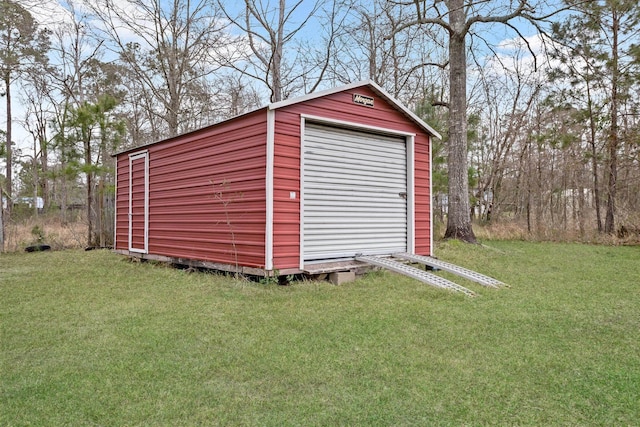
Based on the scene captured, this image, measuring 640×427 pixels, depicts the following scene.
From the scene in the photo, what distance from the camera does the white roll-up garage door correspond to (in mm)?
5742

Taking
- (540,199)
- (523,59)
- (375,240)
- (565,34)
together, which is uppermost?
(523,59)

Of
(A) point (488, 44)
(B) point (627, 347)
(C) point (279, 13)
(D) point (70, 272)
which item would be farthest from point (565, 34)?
(D) point (70, 272)

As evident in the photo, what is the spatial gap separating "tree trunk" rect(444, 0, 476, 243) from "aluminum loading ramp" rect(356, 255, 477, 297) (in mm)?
3784

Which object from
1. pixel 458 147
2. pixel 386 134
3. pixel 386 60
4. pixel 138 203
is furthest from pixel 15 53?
pixel 458 147

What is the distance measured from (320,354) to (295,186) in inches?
110

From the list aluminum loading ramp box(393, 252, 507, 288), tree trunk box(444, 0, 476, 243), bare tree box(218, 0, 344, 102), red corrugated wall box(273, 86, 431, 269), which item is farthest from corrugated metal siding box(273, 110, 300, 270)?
bare tree box(218, 0, 344, 102)

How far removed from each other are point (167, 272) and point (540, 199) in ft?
40.1

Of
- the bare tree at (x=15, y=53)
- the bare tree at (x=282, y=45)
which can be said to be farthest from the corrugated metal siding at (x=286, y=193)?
the bare tree at (x=282, y=45)

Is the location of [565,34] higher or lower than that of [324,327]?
higher

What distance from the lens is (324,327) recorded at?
3586 mm

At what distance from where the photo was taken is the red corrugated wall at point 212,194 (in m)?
5.39

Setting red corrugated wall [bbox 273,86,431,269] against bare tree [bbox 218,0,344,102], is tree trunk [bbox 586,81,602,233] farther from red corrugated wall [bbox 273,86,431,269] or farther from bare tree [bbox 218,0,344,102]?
red corrugated wall [bbox 273,86,431,269]

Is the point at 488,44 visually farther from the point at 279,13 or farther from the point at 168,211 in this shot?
the point at 168,211

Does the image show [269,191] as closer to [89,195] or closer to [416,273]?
[416,273]
